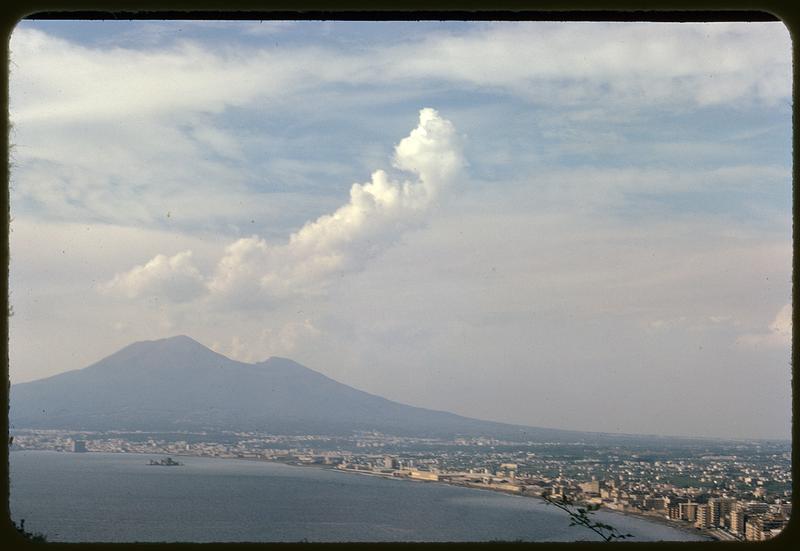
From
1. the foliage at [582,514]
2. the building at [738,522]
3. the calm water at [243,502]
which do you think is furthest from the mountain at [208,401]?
the foliage at [582,514]

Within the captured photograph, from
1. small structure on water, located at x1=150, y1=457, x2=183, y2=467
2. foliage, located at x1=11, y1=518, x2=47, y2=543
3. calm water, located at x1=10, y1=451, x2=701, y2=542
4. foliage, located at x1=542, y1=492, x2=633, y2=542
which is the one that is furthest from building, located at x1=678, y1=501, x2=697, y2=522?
small structure on water, located at x1=150, y1=457, x2=183, y2=467

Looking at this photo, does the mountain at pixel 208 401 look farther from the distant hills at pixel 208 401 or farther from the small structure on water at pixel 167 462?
the small structure on water at pixel 167 462

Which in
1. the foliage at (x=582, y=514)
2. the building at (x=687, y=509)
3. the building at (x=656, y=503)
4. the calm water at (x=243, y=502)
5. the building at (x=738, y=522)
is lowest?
the calm water at (x=243, y=502)

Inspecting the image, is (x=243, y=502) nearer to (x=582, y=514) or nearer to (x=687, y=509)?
(x=687, y=509)

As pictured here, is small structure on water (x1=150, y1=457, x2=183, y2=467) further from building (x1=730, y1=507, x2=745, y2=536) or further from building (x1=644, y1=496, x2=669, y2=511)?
building (x1=730, y1=507, x2=745, y2=536)

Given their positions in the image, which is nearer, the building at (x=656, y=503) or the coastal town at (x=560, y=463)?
the coastal town at (x=560, y=463)
